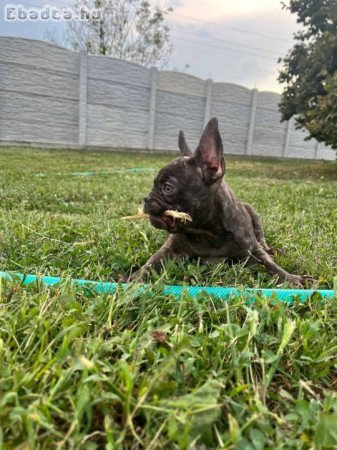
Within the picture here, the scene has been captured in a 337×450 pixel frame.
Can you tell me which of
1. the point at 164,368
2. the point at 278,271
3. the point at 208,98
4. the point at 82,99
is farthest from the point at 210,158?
the point at 208,98

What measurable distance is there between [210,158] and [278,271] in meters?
0.81

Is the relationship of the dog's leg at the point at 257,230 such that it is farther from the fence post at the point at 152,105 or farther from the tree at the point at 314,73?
the fence post at the point at 152,105

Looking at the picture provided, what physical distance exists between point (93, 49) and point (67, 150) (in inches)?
438

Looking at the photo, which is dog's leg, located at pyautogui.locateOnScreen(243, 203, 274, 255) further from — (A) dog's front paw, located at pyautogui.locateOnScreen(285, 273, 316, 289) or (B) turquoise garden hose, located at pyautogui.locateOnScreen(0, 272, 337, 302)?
(B) turquoise garden hose, located at pyautogui.locateOnScreen(0, 272, 337, 302)

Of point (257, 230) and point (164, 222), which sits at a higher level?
point (164, 222)

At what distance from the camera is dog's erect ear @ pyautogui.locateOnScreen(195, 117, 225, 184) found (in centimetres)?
258

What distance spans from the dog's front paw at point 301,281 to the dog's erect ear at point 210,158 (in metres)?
0.74

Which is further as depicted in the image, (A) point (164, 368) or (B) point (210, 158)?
(B) point (210, 158)

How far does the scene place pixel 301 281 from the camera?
254cm

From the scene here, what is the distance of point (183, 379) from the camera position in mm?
1388

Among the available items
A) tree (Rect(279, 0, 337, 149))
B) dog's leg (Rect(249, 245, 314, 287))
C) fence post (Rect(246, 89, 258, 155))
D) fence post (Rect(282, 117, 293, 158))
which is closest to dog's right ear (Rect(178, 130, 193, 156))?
dog's leg (Rect(249, 245, 314, 287))

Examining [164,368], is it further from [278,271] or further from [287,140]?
[287,140]

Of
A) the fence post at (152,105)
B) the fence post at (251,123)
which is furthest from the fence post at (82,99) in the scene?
the fence post at (251,123)

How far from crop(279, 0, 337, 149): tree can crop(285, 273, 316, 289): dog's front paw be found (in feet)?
28.8
